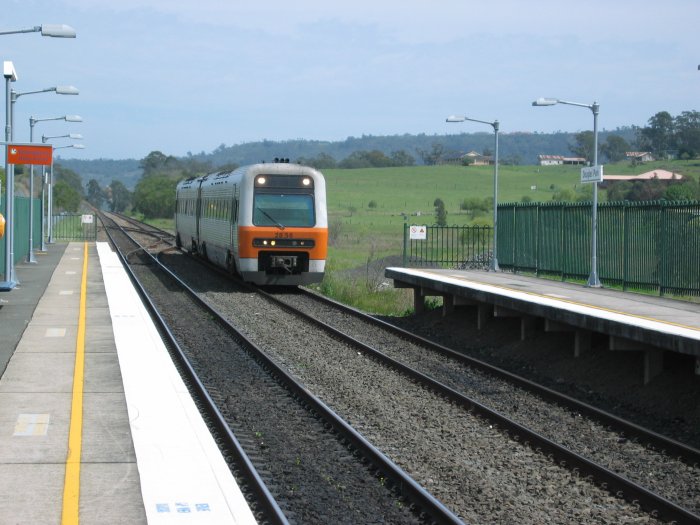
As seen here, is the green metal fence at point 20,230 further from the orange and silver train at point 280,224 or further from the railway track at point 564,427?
Result: the railway track at point 564,427

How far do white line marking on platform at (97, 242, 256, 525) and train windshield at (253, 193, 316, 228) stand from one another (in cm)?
986

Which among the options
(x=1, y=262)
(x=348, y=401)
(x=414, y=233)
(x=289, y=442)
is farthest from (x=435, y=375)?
(x=1, y=262)

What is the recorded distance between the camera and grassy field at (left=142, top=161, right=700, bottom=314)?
29.3m

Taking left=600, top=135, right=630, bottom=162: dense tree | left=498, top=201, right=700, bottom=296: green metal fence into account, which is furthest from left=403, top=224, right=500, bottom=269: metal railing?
left=600, top=135, right=630, bottom=162: dense tree

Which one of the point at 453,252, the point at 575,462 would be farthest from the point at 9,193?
the point at 575,462

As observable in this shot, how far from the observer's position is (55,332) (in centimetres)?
1823

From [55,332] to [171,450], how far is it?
933cm

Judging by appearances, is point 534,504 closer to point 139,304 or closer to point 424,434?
point 424,434

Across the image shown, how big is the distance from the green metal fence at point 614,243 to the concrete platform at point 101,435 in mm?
9780

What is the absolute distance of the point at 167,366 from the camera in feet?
48.3

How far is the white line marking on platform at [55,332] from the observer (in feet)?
58.4

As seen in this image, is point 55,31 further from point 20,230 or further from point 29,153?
point 20,230

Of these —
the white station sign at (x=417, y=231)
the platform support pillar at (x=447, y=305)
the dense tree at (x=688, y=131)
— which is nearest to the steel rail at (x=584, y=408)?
the platform support pillar at (x=447, y=305)

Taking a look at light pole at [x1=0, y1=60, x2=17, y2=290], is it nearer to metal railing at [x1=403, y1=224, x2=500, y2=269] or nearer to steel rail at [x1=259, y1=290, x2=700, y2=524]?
metal railing at [x1=403, y1=224, x2=500, y2=269]
